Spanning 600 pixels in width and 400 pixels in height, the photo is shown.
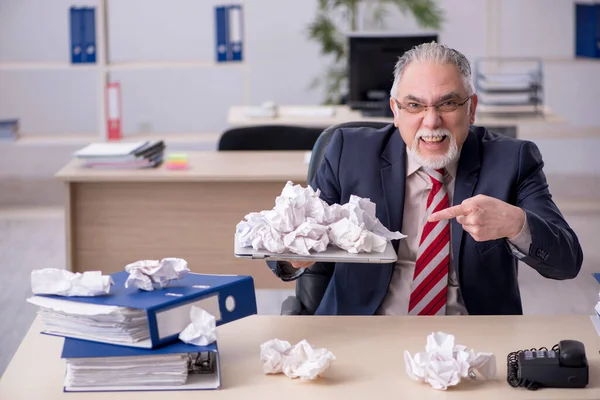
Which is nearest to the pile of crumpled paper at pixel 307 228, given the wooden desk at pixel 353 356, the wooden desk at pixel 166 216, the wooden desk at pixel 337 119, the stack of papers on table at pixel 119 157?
the wooden desk at pixel 353 356

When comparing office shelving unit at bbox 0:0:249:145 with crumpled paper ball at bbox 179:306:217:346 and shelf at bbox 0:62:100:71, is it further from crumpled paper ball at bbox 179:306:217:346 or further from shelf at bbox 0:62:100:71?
crumpled paper ball at bbox 179:306:217:346

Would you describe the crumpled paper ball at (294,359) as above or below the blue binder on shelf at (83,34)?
below

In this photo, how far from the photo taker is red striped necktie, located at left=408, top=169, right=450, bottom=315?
2.24 m

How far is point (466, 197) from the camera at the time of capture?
226cm

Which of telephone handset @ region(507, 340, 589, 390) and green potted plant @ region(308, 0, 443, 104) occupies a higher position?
green potted plant @ region(308, 0, 443, 104)

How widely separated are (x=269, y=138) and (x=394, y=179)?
6.13ft

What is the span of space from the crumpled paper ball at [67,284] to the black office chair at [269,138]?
245cm

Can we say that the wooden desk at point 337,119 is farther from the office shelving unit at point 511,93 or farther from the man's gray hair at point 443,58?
the man's gray hair at point 443,58

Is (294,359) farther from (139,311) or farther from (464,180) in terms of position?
(464,180)

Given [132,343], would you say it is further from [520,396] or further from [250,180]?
[250,180]

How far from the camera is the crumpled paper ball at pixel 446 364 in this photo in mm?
1626

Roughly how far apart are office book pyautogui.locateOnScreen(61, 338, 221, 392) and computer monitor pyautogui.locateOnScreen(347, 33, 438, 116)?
3498mm

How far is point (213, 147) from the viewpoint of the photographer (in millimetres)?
7500

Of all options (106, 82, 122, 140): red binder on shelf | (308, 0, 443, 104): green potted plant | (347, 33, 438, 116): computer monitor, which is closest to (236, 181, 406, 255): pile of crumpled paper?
(347, 33, 438, 116): computer monitor
